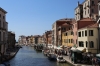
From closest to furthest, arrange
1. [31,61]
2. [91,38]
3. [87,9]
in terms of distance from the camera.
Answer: [91,38] → [31,61] → [87,9]

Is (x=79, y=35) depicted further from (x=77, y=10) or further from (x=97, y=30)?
(x=77, y=10)

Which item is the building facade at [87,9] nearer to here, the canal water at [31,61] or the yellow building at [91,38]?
the yellow building at [91,38]

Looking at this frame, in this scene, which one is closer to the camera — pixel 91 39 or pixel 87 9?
pixel 91 39

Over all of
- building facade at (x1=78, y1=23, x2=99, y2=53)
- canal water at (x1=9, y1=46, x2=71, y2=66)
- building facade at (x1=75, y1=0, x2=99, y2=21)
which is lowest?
canal water at (x1=9, y1=46, x2=71, y2=66)

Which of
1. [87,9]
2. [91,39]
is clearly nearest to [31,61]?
[91,39]

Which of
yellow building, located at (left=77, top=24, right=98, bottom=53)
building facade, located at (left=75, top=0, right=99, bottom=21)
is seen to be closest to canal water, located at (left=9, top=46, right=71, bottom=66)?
yellow building, located at (left=77, top=24, right=98, bottom=53)

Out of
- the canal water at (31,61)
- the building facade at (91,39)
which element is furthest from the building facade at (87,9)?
the canal water at (31,61)

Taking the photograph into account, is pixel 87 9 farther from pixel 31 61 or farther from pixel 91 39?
pixel 91 39

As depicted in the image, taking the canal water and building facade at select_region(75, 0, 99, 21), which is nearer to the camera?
the canal water

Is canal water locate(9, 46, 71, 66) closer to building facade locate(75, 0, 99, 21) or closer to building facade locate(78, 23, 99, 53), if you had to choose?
building facade locate(78, 23, 99, 53)

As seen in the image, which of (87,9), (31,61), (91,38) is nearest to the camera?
(91,38)

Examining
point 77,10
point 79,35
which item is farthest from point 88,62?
point 77,10

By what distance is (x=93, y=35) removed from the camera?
41.9m

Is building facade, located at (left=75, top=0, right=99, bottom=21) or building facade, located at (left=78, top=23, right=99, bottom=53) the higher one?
building facade, located at (left=75, top=0, right=99, bottom=21)
